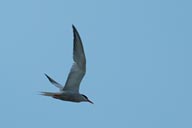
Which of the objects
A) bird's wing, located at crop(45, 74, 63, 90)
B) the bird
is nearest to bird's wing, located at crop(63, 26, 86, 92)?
the bird

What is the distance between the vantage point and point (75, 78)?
79.7 feet

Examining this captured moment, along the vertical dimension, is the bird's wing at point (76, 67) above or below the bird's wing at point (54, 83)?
above

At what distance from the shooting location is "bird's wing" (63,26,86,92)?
23516 mm

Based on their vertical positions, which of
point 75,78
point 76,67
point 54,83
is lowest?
point 54,83

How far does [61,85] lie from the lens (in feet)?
85.3

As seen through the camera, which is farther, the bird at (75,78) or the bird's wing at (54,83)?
the bird's wing at (54,83)

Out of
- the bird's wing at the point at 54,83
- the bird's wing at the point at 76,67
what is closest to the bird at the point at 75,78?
the bird's wing at the point at 76,67

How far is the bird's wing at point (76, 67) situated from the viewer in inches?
926

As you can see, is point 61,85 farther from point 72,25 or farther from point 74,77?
point 72,25

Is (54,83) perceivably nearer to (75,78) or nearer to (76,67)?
(75,78)

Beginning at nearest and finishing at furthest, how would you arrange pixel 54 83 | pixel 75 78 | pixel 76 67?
pixel 76 67 → pixel 75 78 → pixel 54 83

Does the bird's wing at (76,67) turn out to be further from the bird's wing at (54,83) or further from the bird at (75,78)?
the bird's wing at (54,83)

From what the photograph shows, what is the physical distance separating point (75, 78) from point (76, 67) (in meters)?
0.45

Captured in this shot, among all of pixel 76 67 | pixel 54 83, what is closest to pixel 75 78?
pixel 76 67
